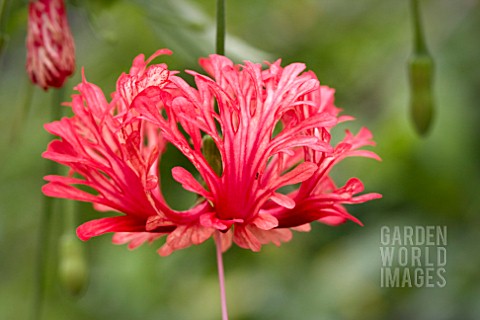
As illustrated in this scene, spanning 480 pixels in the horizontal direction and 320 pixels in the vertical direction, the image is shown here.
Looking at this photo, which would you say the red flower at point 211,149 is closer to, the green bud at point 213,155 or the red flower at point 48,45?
the green bud at point 213,155

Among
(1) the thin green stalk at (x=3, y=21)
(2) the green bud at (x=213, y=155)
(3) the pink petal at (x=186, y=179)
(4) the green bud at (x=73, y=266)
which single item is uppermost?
(1) the thin green stalk at (x=3, y=21)

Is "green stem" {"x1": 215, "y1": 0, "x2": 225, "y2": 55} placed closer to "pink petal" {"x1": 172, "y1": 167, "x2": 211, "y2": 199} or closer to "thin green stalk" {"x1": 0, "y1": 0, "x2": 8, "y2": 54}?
"pink petal" {"x1": 172, "y1": 167, "x2": 211, "y2": 199}

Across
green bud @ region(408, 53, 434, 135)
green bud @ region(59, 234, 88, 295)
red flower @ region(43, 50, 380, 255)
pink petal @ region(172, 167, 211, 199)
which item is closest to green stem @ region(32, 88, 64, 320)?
green bud @ region(59, 234, 88, 295)

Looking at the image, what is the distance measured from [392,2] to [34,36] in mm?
1525

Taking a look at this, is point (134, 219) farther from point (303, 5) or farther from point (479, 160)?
point (303, 5)

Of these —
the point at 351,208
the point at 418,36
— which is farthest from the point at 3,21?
the point at 351,208

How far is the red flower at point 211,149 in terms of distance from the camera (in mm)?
1046

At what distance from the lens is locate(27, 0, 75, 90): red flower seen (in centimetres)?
132

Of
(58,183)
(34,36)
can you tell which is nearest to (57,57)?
(34,36)

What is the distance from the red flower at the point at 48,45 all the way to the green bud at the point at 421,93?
59 cm

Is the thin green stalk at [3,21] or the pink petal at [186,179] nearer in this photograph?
the pink petal at [186,179]

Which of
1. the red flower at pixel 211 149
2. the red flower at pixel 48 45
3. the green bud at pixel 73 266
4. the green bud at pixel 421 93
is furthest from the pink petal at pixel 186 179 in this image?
the green bud at pixel 421 93

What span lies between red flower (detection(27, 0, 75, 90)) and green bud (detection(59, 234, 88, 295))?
12.4 inches

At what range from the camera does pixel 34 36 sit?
1360 millimetres
